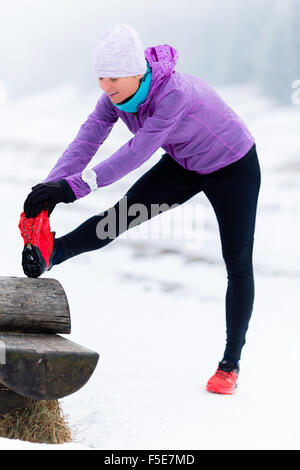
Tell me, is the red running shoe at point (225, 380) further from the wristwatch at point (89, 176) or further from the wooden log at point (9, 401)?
the wristwatch at point (89, 176)

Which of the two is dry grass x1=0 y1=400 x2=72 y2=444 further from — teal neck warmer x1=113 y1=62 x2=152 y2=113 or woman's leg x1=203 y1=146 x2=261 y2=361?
teal neck warmer x1=113 y1=62 x2=152 y2=113

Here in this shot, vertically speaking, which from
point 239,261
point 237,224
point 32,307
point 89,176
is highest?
point 89,176

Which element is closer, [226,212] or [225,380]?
[226,212]

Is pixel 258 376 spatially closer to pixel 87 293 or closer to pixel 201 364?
pixel 201 364

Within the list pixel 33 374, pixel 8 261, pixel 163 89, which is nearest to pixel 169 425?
pixel 33 374

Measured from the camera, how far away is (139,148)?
229 cm

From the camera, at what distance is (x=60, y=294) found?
2.32m

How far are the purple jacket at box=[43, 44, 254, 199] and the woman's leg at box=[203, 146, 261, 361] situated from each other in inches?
1.9

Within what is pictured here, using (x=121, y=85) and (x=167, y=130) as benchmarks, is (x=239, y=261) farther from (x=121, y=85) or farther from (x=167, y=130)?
(x=121, y=85)

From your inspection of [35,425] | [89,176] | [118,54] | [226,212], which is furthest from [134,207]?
[35,425]

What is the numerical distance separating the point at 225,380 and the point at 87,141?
1100mm

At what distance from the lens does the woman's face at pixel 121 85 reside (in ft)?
7.56

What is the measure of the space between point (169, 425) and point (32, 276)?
71 cm

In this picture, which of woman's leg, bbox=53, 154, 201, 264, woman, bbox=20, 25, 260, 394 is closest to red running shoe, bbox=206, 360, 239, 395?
woman, bbox=20, 25, 260, 394
